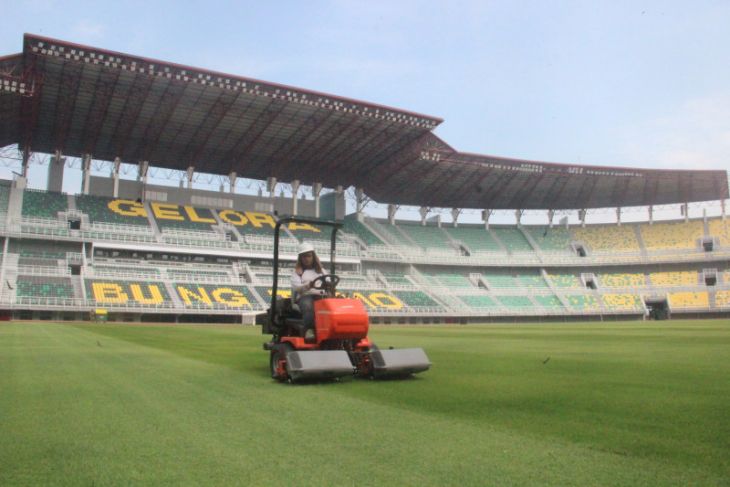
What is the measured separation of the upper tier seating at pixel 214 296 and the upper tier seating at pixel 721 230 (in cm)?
5015

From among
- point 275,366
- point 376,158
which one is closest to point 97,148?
point 376,158

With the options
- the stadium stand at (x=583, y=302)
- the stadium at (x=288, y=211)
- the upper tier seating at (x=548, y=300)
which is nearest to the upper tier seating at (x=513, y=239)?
the stadium at (x=288, y=211)

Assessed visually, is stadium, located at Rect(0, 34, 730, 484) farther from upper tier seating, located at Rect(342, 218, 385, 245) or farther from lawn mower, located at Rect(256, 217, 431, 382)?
lawn mower, located at Rect(256, 217, 431, 382)

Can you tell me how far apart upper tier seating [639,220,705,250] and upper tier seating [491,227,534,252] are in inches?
524

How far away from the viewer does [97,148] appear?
48000 mm

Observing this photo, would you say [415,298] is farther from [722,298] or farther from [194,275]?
[722,298]

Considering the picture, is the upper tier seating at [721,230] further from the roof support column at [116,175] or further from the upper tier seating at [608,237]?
the roof support column at [116,175]

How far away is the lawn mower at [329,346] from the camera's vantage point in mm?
7949

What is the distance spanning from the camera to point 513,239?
66.4 metres

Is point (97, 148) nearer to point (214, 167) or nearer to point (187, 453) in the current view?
point (214, 167)

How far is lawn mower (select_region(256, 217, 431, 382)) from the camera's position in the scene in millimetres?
7949

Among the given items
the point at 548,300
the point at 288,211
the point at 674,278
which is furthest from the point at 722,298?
the point at 288,211

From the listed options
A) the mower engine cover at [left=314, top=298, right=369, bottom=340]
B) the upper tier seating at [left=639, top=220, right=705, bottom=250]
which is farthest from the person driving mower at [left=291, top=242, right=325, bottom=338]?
the upper tier seating at [left=639, top=220, right=705, bottom=250]

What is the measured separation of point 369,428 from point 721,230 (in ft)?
223
